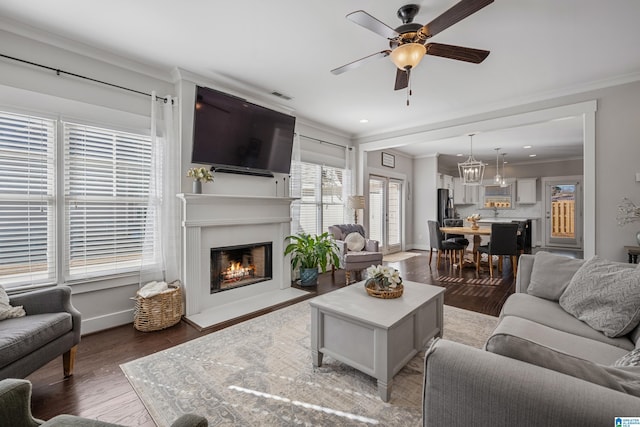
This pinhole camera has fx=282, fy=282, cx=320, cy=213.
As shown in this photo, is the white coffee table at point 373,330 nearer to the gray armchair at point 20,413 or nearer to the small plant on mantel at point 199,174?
the gray armchair at point 20,413

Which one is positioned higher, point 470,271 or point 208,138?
point 208,138

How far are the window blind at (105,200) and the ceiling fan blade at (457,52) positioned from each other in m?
2.91

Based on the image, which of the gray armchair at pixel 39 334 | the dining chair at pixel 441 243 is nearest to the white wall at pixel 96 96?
the gray armchair at pixel 39 334

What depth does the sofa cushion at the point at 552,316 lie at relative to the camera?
5.19 feet

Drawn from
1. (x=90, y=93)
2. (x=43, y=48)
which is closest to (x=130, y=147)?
(x=90, y=93)

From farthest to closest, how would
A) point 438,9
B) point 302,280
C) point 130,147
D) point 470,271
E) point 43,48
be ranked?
point 470,271 < point 302,280 < point 130,147 < point 43,48 < point 438,9

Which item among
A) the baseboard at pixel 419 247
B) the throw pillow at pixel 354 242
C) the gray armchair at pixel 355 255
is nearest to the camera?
the gray armchair at pixel 355 255

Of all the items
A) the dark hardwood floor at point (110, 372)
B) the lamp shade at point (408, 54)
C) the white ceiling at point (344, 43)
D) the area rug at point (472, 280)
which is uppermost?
the white ceiling at point (344, 43)

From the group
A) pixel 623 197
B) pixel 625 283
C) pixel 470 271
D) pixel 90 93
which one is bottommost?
pixel 470 271

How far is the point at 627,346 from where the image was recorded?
1515 millimetres

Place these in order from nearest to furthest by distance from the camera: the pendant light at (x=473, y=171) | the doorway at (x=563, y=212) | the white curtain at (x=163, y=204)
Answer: the white curtain at (x=163, y=204)
the pendant light at (x=473, y=171)
the doorway at (x=563, y=212)

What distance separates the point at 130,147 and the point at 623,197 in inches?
216

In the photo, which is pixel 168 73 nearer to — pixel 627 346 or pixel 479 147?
pixel 627 346

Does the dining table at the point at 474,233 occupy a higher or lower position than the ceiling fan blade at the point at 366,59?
lower
